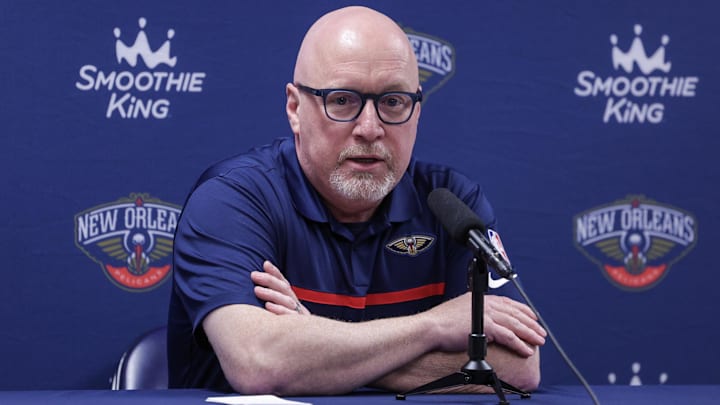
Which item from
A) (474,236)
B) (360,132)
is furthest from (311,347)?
(360,132)

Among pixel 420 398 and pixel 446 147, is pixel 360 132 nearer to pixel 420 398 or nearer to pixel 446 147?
pixel 420 398

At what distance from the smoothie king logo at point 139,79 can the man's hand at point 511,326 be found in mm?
1441

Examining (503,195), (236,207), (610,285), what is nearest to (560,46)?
(503,195)

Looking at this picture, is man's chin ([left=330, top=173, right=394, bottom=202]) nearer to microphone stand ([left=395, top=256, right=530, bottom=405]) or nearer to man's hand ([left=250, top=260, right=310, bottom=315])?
man's hand ([left=250, top=260, right=310, bottom=315])

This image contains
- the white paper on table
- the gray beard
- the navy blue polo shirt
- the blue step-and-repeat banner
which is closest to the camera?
the white paper on table

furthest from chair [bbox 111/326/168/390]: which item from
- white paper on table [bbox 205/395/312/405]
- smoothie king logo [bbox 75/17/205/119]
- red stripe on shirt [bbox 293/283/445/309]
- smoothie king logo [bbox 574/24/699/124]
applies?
smoothie king logo [bbox 574/24/699/124]

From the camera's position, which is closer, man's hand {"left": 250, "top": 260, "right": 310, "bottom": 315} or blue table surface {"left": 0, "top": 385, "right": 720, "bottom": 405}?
blue table surface {"left": 0, "top": 385, "right": 720, "bottom": 405}

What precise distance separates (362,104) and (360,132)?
68 mm

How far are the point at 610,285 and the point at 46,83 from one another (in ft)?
6.48

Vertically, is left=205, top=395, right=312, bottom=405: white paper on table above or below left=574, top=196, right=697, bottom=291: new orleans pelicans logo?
below

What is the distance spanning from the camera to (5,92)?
9.59 ft

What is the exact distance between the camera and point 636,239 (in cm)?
312

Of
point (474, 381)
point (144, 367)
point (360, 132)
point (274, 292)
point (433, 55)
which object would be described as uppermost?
point (433, 55)

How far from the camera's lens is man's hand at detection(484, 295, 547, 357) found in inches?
74.9
